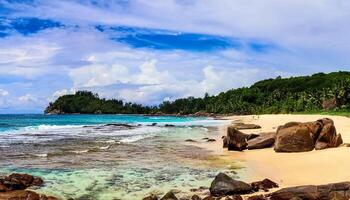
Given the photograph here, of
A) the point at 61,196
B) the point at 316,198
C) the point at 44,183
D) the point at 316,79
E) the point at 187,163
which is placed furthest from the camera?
the point at 316,79

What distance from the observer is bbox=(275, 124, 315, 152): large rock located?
24.0 m

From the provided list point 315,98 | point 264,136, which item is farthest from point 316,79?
point 264,136

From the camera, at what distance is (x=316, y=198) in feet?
40.0

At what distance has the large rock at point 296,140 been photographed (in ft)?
78.9

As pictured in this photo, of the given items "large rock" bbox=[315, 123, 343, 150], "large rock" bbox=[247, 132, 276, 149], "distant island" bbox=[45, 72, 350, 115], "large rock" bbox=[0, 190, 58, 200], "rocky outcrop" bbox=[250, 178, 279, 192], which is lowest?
"large rock" bbox=[0, 190, 58, 200]

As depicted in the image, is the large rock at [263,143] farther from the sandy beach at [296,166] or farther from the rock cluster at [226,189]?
the rock cluster at [226,189]

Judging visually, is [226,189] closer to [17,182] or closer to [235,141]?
[17,182]

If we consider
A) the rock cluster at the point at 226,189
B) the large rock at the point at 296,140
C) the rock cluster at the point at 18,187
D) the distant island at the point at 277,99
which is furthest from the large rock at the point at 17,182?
the distant island at the point at 277,99

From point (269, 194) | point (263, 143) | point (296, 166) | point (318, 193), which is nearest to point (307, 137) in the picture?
point (263, 143)

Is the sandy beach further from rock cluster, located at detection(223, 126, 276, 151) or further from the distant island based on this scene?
the distant island

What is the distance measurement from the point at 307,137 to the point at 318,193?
1236 cm

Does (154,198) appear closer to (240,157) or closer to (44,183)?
(44,183)

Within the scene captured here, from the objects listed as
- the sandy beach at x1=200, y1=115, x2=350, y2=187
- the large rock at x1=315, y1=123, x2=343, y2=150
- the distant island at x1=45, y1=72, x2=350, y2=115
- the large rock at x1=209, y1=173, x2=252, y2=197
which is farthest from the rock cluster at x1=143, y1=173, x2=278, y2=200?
the distant island at x1=45, y1=72, x2=350, y2=115

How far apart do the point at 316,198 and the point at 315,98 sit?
94.7 metres
